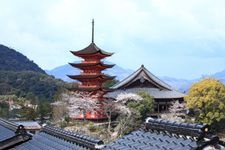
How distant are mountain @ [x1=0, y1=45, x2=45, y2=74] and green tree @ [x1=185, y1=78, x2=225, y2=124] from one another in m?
76.4

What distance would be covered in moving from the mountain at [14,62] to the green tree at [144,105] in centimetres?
7364

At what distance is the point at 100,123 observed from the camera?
105 feet

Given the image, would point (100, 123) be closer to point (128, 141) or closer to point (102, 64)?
point (102, 64)

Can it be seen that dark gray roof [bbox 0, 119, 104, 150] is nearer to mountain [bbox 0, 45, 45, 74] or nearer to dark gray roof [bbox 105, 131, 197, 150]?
dark gray roof [bbox 105, 131, 197, 150]

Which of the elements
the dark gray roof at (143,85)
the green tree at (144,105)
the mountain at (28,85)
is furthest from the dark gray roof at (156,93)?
the mountain at (28,85)

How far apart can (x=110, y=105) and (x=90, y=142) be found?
1092 inches

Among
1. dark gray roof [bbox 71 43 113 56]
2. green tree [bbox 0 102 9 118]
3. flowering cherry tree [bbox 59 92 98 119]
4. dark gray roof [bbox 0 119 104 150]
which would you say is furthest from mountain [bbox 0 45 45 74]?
dark gray roof [bbox 0 119 104 150]

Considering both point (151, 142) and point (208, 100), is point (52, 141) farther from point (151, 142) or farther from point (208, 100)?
point (208, 100)

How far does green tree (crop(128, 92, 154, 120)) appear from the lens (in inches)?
1212

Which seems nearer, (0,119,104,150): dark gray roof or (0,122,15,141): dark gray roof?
(0,119,104,150): dark gray roof

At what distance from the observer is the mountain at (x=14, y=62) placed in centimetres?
10288

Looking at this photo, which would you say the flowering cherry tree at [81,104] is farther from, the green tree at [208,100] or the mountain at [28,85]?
the mountain at [28,85]

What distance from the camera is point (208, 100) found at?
29.8 metres

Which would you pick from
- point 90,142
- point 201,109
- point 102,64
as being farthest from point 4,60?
point 90,142
